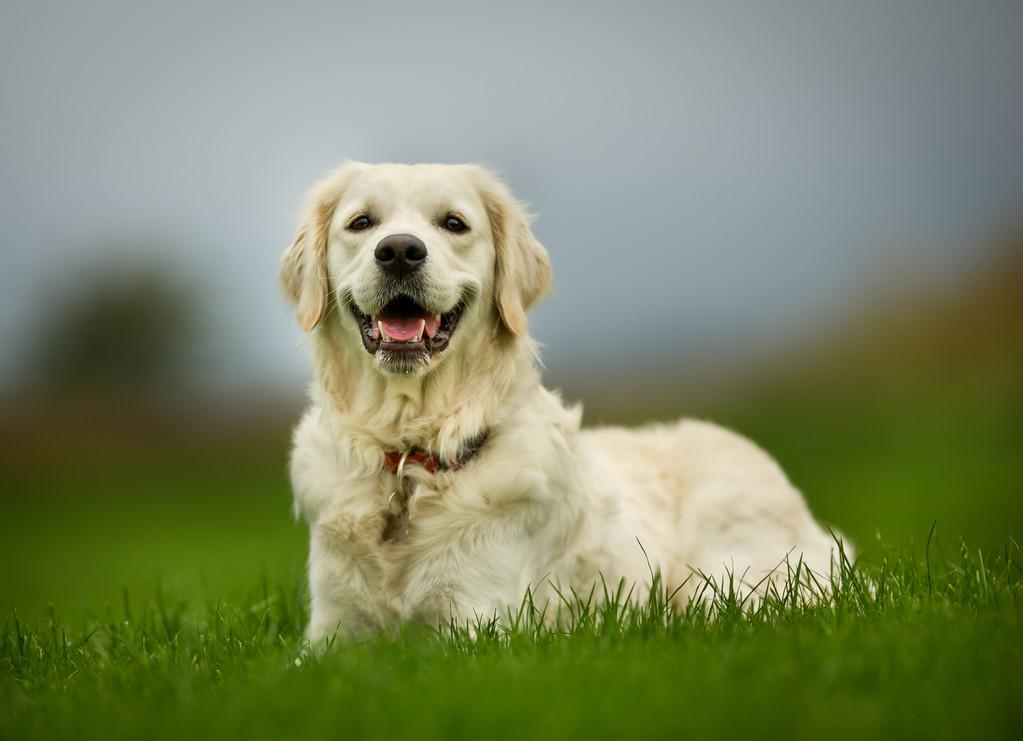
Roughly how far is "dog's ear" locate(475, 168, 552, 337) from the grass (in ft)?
4.63

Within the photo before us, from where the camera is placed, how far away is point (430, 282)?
4.08 metres

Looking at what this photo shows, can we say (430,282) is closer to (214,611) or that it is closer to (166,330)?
(214,611)

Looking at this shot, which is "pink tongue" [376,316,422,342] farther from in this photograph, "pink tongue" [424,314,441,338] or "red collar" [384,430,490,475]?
"red collar" [384,430,490,475]

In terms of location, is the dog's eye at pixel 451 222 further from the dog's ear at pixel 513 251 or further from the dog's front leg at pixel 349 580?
the dog's front leg at pixel 349 580

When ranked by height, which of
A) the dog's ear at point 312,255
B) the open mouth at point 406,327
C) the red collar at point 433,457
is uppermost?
the dog's ear at point 312,255

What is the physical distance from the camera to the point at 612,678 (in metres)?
2.92

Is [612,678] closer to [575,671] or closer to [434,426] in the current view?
[575,671]

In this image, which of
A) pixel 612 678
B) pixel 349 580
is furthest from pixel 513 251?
pixel 612 678

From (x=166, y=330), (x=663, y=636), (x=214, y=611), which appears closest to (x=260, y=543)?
(x=214, y=611)

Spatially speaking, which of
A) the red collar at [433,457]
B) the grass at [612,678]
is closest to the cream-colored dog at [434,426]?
the red collar at [433,457]

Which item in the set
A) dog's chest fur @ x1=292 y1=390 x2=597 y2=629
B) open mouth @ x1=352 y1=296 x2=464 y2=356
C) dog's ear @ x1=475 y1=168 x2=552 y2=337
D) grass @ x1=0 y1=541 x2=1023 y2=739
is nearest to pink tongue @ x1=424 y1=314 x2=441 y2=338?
open mouth @ x1=352 y1=296 x2=464 y2=356

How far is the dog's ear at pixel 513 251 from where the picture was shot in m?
4.50

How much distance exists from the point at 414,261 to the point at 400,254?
6cm

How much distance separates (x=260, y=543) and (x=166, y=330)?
16.7 m
